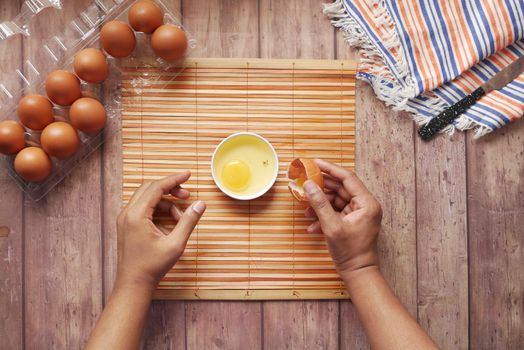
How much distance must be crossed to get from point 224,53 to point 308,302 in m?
0.67

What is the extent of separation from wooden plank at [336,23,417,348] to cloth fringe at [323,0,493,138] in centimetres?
2

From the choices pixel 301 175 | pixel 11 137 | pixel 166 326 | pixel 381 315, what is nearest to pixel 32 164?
pixel 11 137

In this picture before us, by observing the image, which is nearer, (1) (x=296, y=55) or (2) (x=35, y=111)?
(2) (x=35, y=111)

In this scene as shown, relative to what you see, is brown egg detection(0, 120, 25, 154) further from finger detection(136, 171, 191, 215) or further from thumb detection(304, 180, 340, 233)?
thumb detection(304, 180, 340, 233)

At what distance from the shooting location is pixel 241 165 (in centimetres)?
105

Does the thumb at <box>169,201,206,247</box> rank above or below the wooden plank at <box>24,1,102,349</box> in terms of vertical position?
above

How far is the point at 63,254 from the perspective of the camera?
3.60 ft

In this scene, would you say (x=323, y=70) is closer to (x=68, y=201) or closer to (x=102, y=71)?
(x=102, y=71)

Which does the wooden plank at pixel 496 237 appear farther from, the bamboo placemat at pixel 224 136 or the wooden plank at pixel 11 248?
the wooden plank at pixel 11 248

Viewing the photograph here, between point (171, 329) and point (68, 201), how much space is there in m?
0.42

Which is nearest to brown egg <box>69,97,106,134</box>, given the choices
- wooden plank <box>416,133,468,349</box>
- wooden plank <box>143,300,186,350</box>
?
wooden plank <box>143,300,186,350</box>

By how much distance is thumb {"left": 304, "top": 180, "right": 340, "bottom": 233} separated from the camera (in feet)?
3.09

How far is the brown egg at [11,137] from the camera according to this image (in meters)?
1.00

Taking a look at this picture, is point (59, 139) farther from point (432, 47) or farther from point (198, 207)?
point (432, 47)
